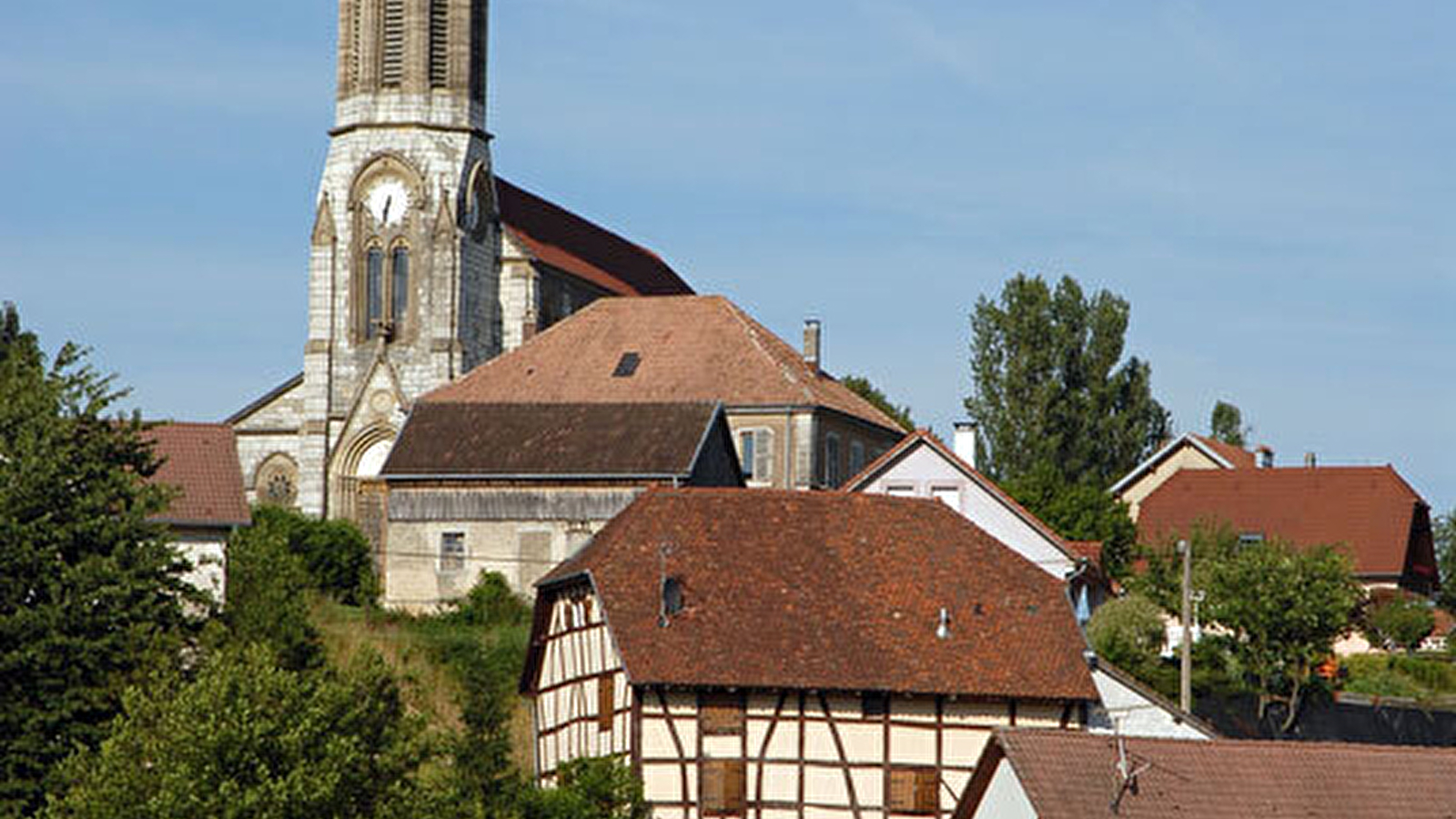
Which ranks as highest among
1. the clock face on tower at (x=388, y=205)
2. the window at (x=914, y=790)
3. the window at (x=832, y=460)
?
the clock face on tower at (x=388, y=205)

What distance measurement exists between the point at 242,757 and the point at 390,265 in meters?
45.8

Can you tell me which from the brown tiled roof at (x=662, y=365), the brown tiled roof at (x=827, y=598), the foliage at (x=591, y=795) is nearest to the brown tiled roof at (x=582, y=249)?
the brown tiled roof at (x=662, y=365)

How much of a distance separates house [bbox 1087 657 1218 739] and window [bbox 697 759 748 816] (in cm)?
630

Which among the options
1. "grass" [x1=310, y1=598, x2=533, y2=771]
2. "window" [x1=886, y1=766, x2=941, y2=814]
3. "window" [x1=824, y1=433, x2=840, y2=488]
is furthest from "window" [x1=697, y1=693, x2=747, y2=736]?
"window" [x1=824, y1=433, x2=840, y2=488]

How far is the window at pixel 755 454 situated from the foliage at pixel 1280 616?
17.2m

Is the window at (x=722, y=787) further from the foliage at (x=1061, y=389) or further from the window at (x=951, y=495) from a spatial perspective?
the foliage at (x=1061, y=389)

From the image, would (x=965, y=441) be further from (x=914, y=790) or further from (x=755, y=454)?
(x=914, y=790)

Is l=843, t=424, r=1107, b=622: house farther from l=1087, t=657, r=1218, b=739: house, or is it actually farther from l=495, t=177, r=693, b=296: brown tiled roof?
l=495, t=177, r=693, b=296: brown tiled roof

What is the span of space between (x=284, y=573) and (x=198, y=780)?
422 inches

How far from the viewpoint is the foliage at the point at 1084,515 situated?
73938mm

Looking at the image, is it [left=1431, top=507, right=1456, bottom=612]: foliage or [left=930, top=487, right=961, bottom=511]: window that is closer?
[left=930, top=487, right=961, bottom=511]: window

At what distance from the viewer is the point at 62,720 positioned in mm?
48312

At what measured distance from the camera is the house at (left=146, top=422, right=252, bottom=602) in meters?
61.7

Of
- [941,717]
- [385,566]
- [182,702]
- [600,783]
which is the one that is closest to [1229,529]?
[385,566]
